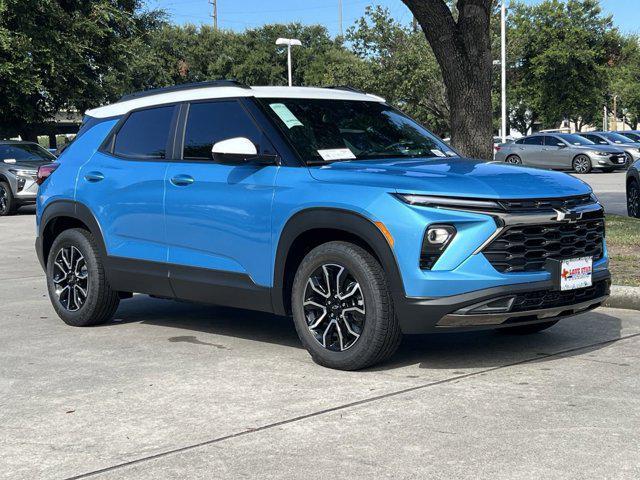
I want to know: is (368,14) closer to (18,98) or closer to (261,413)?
(18,98)

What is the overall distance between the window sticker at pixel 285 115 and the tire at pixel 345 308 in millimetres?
975

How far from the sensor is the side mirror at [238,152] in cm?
587

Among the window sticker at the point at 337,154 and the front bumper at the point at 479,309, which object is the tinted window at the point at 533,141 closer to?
the window sticker at the point at 337,154

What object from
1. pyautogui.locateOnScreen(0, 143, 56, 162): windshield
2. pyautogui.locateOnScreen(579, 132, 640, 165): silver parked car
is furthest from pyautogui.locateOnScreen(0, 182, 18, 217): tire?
pyautogui.locateOnScreen(579, 132, 640, 165): silver parked car

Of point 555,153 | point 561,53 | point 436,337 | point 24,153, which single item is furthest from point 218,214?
point 561,53

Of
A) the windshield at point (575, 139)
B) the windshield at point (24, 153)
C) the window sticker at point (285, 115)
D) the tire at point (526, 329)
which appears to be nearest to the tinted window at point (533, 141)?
the windshield at point (575, 139)

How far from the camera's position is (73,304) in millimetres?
7453

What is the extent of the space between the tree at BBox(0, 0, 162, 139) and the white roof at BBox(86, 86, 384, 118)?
2110 centimetres

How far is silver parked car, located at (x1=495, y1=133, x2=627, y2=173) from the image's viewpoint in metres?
32.1

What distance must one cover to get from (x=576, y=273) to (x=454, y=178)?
956 mm

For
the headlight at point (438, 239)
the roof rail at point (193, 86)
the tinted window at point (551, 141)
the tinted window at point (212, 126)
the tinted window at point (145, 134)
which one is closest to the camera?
the headlight at point (438, 239)

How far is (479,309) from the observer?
5.24 m

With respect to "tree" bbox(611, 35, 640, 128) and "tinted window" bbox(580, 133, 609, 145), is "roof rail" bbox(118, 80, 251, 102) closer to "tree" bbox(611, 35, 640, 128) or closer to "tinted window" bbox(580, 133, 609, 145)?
"tinted window" bbox(580, 133, 609, 145)

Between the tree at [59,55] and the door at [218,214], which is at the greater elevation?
the tree at [59,55]
